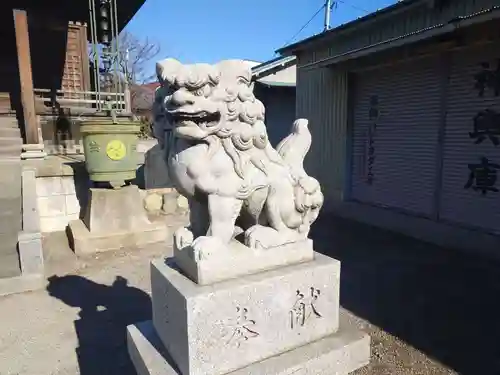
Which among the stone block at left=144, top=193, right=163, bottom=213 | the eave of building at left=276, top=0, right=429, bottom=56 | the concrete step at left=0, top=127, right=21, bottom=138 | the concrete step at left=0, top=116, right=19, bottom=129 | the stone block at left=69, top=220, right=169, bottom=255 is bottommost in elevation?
the stone block at left=69, top=220, right=169, bottom=255

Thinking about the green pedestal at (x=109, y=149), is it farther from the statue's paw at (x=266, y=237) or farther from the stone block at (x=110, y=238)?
the statue's paw at (x=266, y=237)

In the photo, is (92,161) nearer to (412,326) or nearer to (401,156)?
(412,326)

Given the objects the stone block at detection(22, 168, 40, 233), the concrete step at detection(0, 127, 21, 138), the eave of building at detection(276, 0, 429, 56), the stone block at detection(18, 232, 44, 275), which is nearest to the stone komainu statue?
the stone block at detection(18, 232, 44, 275)

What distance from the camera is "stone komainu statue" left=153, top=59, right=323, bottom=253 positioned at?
172cm

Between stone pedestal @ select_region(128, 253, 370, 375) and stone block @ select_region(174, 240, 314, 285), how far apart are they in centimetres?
3

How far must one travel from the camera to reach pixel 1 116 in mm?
9086

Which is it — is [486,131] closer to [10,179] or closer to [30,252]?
[30,252]

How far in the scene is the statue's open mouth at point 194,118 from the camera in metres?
1.71

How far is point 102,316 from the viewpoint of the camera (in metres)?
3.19

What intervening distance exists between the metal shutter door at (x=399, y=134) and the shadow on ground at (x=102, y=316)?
438cm

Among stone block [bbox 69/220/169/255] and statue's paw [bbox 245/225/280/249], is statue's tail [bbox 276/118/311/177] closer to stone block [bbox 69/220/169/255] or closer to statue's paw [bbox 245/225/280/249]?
statue's paw [bbox 245/225/280/249]

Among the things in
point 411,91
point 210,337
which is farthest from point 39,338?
point 411,91

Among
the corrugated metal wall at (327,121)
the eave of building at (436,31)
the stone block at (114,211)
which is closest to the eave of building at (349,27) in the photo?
the corrugated metal wall at (327,121)

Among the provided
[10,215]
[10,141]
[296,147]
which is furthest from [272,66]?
[296,147]
